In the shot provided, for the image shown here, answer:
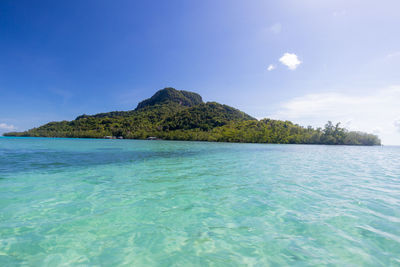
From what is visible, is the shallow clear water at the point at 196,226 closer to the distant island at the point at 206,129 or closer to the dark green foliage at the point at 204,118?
the distant island at the point at 206,129

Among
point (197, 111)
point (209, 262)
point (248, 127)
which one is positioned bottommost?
point (209, 262)

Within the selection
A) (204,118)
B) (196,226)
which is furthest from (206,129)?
(196,226)

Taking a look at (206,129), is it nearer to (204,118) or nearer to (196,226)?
(204,118)

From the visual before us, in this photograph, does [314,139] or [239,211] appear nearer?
[239,211]

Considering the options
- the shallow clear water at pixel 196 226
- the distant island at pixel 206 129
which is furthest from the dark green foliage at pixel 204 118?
the shallow clear water at pixel 196 226

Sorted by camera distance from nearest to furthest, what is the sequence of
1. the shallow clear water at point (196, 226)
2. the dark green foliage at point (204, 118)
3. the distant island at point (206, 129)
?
the shallow clear water at point (196, 226)
the distant island at point (206, 129)
the dark green foliage at point (204, 118)

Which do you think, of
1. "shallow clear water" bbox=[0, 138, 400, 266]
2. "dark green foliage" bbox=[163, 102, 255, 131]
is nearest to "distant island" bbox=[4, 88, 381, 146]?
"dark green foliage" bbox=[163, 102, 255, 131]

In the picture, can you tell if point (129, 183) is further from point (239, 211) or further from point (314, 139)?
point (314, 139)

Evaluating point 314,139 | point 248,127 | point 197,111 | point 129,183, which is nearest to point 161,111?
point 197,111

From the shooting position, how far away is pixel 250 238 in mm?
4098

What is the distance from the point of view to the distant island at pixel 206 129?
108 meters

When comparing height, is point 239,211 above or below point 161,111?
below

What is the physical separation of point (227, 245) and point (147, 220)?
2370 millimetres

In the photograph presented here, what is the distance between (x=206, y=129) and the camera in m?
156
